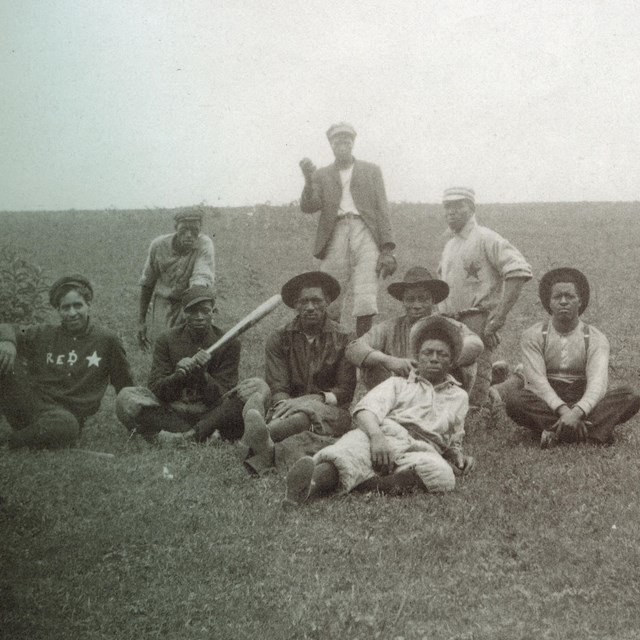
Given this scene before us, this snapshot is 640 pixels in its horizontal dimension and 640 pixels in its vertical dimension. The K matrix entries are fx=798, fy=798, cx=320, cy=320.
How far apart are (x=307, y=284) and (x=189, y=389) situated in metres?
1.43

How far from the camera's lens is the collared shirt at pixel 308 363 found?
6.74 m

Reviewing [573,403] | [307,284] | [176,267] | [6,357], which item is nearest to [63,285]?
[6,357]

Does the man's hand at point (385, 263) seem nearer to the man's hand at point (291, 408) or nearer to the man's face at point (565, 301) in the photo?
the man's face at point (565, 301)

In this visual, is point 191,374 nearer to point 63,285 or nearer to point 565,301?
point 63,285

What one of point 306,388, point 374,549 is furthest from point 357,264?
point 374,549

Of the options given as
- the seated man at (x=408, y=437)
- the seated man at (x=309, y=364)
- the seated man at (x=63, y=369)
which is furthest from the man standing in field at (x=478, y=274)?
the seated man at (x=63, y=369)

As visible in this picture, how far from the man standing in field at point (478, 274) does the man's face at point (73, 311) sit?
3.26m

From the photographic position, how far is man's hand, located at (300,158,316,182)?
25.1 feet

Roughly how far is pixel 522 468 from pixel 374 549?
75.8 inches

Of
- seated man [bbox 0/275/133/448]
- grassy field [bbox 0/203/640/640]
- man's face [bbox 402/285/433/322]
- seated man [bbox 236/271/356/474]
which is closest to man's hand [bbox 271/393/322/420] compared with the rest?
seated man [bbox 236/271/356/474]

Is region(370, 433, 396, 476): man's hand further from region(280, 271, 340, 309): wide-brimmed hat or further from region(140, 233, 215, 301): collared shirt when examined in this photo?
region(140, 233, 215, 301): collared shirt

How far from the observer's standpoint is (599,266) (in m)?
18.4

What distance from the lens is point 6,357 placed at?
6.40 m

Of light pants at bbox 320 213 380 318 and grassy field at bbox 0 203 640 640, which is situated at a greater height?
light pants at bbox 320 213 380 318
